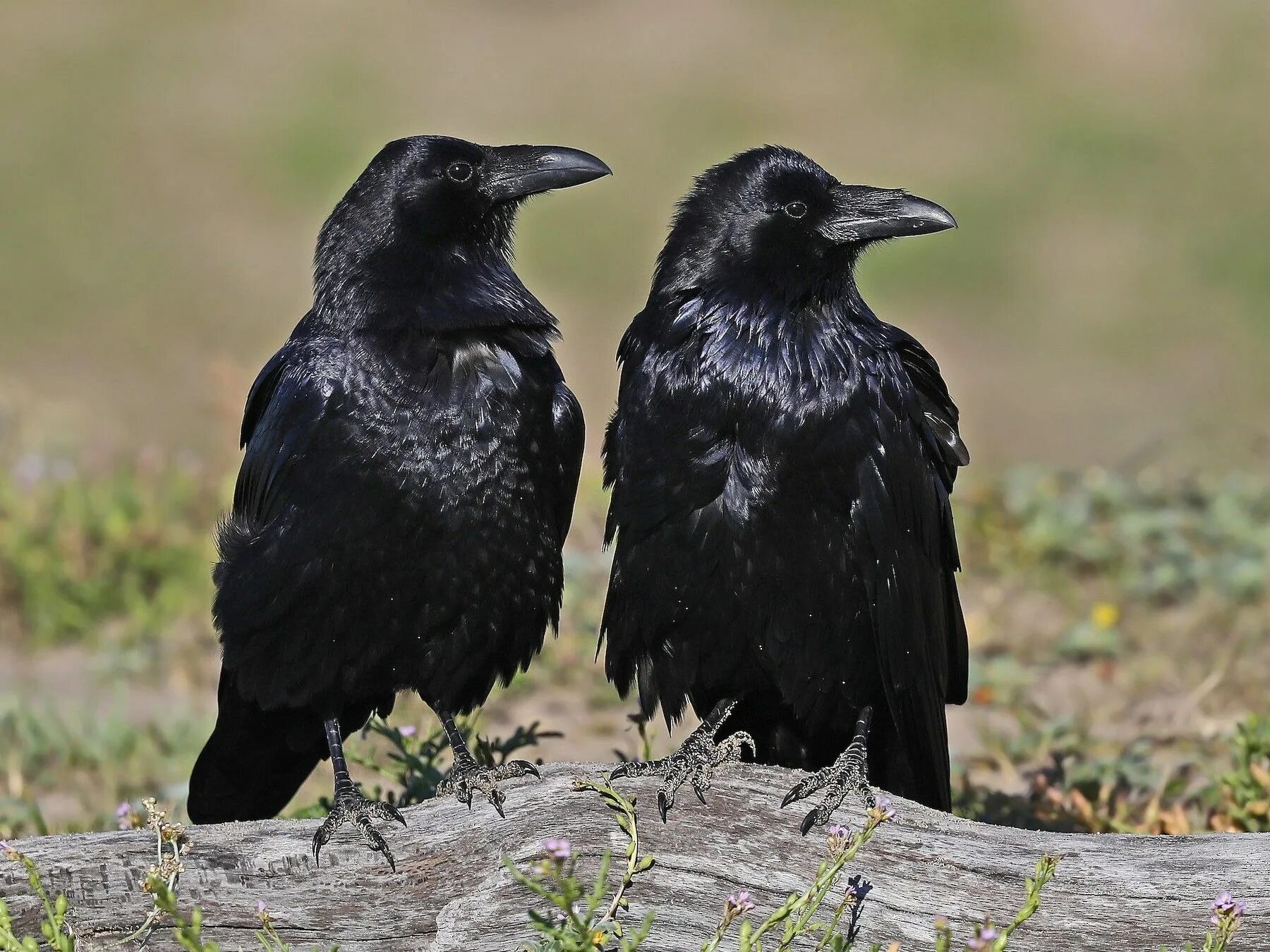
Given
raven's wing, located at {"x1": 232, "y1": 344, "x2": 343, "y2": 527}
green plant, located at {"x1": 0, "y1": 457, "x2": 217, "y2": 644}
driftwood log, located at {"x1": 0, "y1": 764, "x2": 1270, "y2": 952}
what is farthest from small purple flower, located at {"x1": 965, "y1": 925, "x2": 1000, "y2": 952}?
green plant, located at {"x1": 0, "y1": 457, "x2": 217, "y2": 644}

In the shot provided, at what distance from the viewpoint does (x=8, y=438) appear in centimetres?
855

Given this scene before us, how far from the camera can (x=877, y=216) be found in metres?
4.14

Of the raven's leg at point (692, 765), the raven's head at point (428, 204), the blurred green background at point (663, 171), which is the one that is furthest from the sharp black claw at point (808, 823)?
the blurred green background at point (663, 171)

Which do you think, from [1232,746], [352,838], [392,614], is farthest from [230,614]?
[1232,746]

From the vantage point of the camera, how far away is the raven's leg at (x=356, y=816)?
11.8 ft

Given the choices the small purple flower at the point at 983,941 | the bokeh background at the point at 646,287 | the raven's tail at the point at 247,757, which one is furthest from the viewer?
the bokeh background at the point at 646,287

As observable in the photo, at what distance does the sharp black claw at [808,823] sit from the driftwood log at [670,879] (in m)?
0.02

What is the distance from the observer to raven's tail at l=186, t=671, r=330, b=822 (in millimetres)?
4527

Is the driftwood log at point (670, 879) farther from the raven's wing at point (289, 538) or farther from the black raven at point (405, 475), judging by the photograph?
the raven's wing at point (289, 538)

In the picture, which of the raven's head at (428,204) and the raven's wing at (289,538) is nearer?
the raven's wing at (289,538)

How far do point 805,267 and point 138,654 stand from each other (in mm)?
3656

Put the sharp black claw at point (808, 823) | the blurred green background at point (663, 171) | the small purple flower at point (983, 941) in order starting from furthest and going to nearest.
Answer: the blurred green background at point (663, 171) < the sharp black claw at point (808, 823) < the small purple flower at point (983, 941)

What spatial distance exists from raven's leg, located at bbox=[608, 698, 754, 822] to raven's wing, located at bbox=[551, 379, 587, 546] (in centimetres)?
69

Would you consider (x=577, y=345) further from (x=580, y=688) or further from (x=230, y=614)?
(x=230, y=614)
